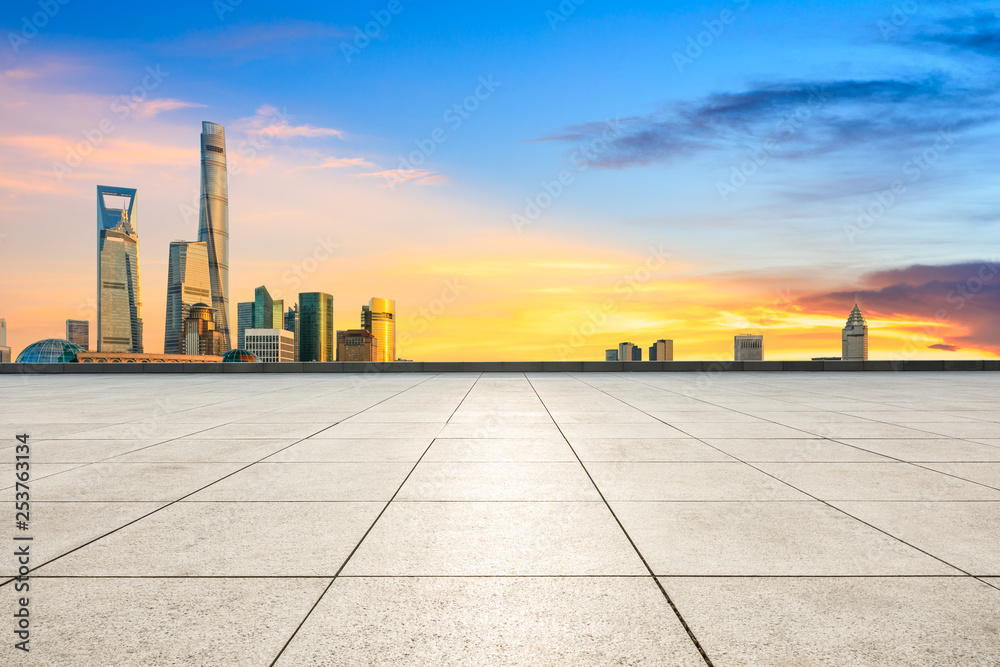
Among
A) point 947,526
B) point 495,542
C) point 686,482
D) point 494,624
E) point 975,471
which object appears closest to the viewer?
point 494,624

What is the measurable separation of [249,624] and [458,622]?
1.07m

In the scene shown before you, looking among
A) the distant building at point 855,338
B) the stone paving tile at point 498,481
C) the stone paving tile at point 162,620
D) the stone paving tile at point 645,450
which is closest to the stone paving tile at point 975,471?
the stone paving tile at point 645,450

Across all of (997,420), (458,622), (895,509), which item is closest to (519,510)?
(458,622)

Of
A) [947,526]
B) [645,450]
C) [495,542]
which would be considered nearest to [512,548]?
[495,542]

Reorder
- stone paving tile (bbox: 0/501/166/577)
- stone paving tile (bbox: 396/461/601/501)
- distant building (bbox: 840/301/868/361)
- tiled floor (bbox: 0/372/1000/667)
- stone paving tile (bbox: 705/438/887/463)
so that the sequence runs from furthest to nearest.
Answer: distant building (bbox: 840/301/868/361) < stone paving tile (bbox: 705/438/887/463) < stone paving tile (bbox: 396/461/601/501) < stone paving tile (bbox: 0/501/166/577) < tiled floor (bbox: 0/372/1000/667)

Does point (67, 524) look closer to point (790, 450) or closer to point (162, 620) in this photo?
A: point (162, 620)

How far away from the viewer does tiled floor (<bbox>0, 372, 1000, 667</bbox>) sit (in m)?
2.94

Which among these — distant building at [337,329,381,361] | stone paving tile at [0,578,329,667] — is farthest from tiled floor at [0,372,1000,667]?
distant building at [337,329,381,361]

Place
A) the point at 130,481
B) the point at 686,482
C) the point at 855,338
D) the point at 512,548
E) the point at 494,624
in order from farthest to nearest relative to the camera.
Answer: the point at 855,338, the point at 130,481, the point at 686,482, the point at 512,548, the point at 494,624

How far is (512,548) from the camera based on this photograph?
4.13 meters

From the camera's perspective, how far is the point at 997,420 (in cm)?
1054

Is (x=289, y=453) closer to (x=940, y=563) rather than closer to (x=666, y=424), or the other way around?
(x=666, y=424)

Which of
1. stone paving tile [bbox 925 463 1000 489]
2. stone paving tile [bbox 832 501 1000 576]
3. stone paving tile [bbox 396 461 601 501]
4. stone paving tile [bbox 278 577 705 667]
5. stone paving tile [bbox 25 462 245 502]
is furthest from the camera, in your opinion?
stone paving tile [bbox 925 463 1000 489]

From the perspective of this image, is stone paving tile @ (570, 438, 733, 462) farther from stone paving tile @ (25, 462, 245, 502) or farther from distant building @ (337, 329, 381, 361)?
distant building @ (337, 329, 381, 361)
